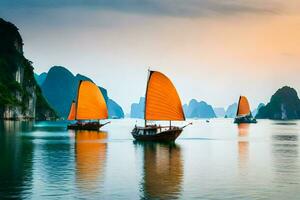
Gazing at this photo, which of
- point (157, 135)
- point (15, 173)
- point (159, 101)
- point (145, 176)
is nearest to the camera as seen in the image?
point (145, 176)

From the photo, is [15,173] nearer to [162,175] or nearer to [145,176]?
[145,176]

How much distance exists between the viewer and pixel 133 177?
122ft

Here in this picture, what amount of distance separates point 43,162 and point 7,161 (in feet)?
10.7

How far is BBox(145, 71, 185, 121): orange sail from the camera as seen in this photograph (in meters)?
76.4

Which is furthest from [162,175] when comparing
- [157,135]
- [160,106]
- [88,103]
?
[88,103]

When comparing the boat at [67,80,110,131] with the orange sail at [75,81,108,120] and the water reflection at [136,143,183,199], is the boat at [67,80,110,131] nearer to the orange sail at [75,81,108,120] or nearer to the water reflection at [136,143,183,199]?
the orange sail at [75,81,108,120]

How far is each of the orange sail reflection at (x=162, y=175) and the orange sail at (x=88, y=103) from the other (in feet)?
212

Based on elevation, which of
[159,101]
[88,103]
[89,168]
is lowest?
[89,168]

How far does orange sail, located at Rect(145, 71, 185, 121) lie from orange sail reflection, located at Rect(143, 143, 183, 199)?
60.6ft

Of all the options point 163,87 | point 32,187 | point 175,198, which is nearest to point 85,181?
point 32,187

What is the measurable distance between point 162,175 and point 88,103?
84.9m

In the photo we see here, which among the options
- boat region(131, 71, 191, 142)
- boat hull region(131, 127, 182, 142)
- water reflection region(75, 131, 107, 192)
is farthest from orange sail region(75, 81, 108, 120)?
water reflection region(75, 131, 107, 192)

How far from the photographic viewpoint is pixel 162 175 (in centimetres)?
3803

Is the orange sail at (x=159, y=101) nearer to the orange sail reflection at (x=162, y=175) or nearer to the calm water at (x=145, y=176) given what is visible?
the orange sail reflection at (x=162, y=175)
